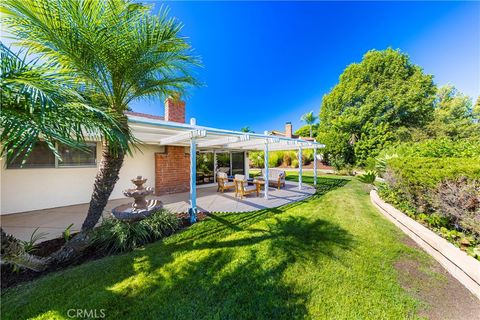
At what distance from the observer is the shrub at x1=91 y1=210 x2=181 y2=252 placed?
4.09m

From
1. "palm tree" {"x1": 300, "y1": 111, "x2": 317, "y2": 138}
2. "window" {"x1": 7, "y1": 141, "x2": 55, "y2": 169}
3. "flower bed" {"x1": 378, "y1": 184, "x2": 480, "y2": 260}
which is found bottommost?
"flower bed" {"x1": 378, "y1": 184, "x2": 480, "y2": 260}

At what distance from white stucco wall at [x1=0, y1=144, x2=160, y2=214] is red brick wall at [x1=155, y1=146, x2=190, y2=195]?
156 cm

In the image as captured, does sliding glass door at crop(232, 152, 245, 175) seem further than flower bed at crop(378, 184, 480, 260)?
Yes

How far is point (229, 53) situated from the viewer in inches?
534

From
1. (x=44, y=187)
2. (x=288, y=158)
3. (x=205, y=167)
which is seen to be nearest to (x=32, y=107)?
(x=44, y=187)

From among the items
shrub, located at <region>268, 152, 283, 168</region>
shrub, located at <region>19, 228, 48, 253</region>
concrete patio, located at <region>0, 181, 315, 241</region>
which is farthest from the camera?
shrub, located at <region>268, 152, 283, 168</region>

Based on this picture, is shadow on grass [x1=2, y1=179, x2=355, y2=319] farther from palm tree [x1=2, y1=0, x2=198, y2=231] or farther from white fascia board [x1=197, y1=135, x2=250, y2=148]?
white fascia board [x1=197, y1=135, x2=250, y2=148]

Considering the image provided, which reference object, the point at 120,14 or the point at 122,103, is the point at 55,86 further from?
the point at 120,14

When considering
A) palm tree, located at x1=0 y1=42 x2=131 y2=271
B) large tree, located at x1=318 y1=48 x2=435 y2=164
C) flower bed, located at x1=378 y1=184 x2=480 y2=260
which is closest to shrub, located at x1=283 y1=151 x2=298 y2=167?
large tree, located at x1=318 y1=48 x2=435 y2=164

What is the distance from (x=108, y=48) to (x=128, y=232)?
415cm

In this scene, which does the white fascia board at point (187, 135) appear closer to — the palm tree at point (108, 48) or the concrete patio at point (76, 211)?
the palm tree at point (108, 48)

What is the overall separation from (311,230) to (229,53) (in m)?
14.1

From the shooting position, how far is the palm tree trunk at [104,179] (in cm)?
381

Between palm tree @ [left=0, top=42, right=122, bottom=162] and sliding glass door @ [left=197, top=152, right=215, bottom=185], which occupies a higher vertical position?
palm tree @ [left=0, top=42, right=122, bottom=162]
